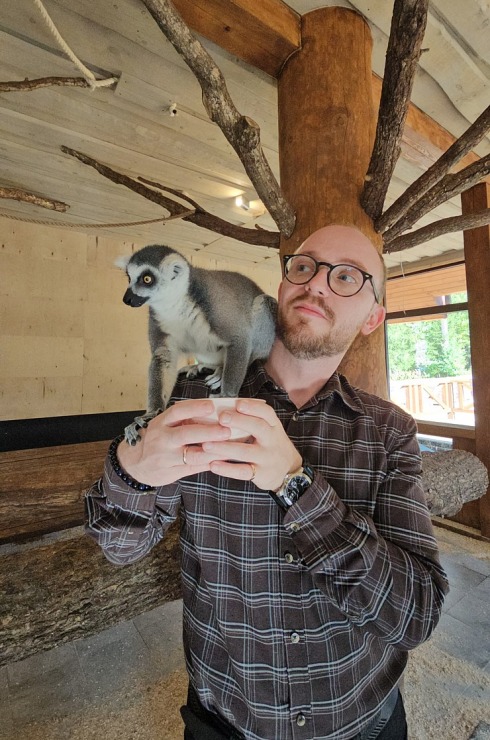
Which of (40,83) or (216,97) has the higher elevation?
(40,83)

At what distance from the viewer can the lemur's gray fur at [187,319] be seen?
3.20 ft

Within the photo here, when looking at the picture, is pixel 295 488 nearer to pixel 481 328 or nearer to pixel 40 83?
pixel 40 83

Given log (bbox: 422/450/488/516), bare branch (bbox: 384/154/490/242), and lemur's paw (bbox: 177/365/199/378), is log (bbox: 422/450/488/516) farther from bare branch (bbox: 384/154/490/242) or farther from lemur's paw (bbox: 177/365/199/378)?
lemur's paw (bbox: 177/365/199/378)

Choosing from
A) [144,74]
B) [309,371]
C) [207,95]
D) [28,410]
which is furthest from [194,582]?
[28,410]

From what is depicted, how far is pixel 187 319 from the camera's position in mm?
1078

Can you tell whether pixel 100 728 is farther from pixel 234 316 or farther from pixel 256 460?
pixel 234 316

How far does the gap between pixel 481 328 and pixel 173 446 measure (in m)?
3.57

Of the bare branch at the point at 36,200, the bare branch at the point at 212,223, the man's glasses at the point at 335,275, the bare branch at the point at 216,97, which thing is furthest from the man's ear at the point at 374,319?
the bare branch at the point at 36,200

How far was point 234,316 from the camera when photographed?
1104mm

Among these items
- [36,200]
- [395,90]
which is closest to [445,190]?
[395,90]

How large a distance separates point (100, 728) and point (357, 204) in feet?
8.14

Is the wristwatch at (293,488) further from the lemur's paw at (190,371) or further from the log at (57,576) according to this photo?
the log at (57,576)

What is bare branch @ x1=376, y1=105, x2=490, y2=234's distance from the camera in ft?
4.17

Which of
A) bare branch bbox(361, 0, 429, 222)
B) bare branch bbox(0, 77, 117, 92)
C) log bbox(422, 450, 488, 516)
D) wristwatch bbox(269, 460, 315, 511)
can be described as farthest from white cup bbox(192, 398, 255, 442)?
log bbox(422, 450, 488, 516)
